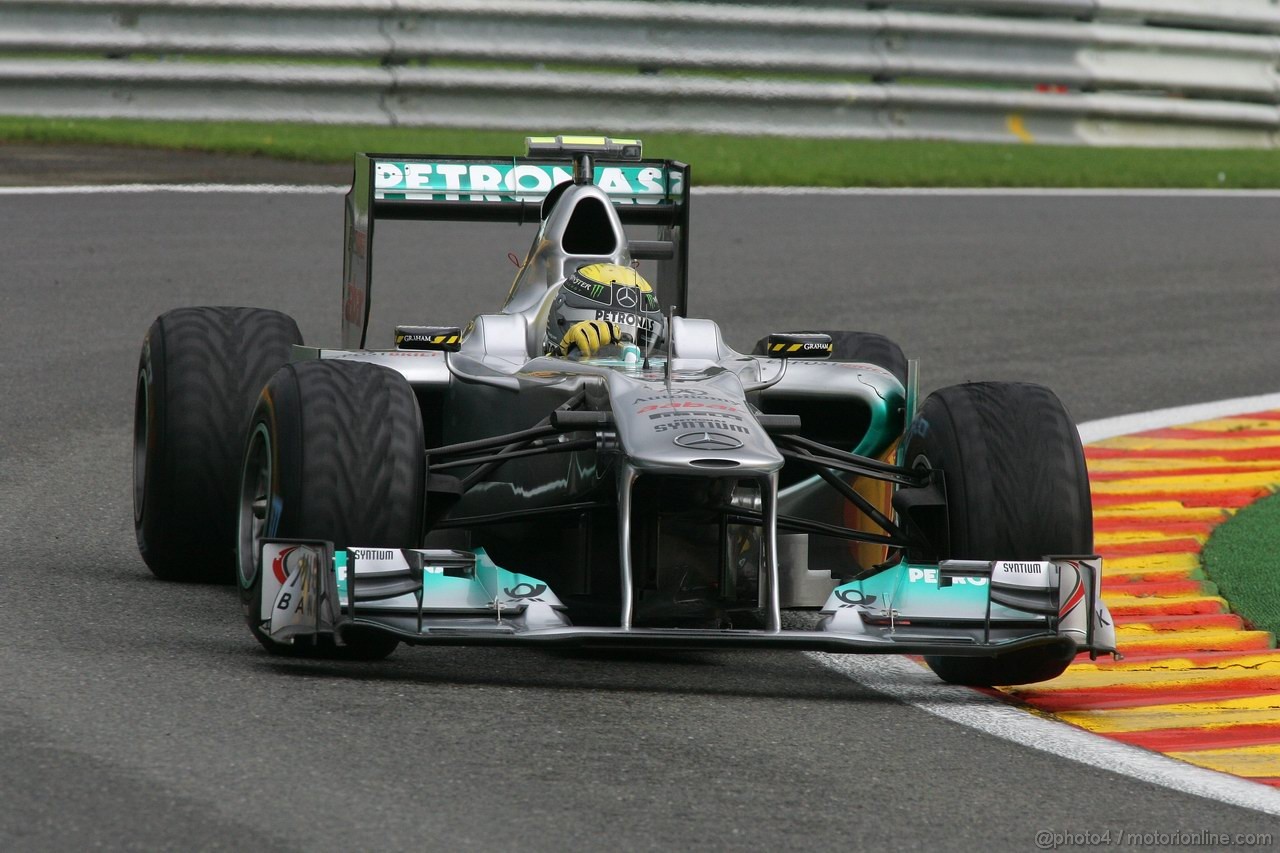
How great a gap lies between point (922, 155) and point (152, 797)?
13.0 m

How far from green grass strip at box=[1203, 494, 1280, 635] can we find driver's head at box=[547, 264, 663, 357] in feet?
6.41

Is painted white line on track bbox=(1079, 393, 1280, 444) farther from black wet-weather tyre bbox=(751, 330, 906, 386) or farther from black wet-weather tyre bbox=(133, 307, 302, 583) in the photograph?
black wet-weather tyre bbox=(133, 307, 302, 583)

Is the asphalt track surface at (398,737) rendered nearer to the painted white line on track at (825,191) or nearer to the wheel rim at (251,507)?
the wheel rim at (251,507)

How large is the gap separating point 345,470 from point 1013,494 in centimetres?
172

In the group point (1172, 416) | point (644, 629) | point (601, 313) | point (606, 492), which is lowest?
point (644, 629)

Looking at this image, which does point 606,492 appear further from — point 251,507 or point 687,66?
point 687,66

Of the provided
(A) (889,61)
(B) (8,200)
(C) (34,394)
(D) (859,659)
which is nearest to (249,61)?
(B) (8,200)

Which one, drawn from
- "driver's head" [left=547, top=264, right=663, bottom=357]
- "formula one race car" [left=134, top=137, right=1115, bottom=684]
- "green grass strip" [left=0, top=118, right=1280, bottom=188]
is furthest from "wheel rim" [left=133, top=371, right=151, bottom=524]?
"green grass strip" [left=0, top=118, right=1280, bottom=188]

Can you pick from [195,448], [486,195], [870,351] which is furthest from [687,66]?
[195,448]

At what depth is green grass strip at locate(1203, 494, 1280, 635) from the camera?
645 cm

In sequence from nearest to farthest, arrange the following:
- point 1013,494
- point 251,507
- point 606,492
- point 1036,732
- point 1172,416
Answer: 1. point 1036,732
2. point 1013,494
3. point 606,492
4. point 251,507
5. point 1172,416

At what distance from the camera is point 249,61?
15398mm

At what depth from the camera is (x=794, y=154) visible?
1638 cm

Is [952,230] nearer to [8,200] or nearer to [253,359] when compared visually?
[8,200]
